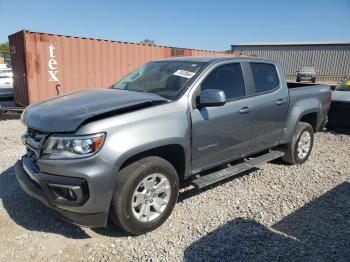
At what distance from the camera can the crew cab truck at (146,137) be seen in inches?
115

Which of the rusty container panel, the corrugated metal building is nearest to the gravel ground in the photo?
the rusty container panel

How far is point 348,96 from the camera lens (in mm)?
8062

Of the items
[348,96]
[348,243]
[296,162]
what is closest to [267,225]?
[348,243]

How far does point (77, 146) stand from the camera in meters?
2.90

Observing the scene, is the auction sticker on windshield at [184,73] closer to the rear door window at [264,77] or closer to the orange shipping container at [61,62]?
the rear door window at [264,77]

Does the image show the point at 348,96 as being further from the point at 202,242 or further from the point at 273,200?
the point at 202,242

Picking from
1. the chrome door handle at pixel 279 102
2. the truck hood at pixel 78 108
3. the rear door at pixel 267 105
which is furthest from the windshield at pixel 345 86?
the truck hood at pixel 78 108

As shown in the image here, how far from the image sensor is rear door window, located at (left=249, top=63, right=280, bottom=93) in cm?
466

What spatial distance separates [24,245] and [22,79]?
7684mm

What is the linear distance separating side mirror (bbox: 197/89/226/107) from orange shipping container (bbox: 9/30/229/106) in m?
6.97

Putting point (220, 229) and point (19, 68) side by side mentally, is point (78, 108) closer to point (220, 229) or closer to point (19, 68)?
point (220, 229)

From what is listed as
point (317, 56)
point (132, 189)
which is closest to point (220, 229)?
point (132, 189)

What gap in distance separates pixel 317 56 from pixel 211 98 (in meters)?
42.1

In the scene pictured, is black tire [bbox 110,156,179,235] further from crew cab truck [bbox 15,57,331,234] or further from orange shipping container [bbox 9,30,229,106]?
orange shipping container [bbox 9,30,229,106]
